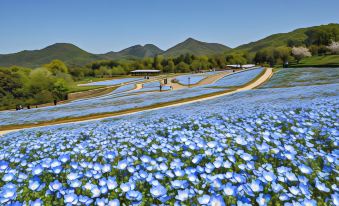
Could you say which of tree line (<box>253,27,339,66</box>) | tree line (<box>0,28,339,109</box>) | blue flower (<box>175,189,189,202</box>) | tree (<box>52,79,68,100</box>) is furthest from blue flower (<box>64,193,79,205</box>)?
tree line (<box>253,27,339,66</box>)

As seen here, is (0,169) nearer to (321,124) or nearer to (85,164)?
(85,164)

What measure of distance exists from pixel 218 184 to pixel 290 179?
888mm

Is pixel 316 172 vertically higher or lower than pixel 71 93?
higher

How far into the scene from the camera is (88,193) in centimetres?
279

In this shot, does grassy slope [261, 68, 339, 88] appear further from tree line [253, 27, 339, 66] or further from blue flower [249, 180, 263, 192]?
tree line [253, 27, 339, 66]

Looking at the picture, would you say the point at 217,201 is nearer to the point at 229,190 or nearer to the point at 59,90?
the point at 229,190

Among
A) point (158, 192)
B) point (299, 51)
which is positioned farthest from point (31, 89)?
point (299, 51)

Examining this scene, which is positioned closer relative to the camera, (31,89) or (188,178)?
(188,178)

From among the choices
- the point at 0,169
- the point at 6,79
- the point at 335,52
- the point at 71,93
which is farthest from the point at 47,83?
the point at 335,52

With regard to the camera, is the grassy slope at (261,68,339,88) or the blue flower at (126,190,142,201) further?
the grassy slope at (261,68,339,88)

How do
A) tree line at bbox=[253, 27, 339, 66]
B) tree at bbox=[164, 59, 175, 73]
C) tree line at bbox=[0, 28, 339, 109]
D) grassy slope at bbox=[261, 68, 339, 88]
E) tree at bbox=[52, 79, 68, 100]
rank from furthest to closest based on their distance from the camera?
tree at bbox=[164, 59, 175, 73]
tree line at bbox=[253, 27, 339, 66]
tree line at bbox=[0, 28, 339, 109]
tree at bbox=[52, 79, 68, 100]
grassy slope at bbox=[261, 68, 339, 88]

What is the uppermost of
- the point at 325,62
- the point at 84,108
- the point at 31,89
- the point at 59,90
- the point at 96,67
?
the point at 325,62

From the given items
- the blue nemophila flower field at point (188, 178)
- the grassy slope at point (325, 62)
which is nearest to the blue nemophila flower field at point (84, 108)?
the blue nemophila flower field at point (188, 178)

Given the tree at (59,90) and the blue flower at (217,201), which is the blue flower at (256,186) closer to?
the blue flower at (217,201)
